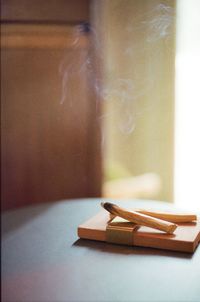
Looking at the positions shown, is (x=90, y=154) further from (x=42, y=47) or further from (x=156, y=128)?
(x=42, y=47)

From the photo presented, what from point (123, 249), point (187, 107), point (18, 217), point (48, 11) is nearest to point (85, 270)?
point (123, 249)

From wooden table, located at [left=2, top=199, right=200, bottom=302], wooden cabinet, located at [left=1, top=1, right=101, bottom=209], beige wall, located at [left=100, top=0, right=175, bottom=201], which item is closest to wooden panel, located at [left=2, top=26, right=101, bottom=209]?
wooden cabinet, located at [left=1, top=1, right=101, bottom=209]

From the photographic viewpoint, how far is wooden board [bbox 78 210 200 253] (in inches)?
35.0

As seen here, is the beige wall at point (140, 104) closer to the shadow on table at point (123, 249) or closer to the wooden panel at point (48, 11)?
the wooden panel at point (48, 11)

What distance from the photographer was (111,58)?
7.48 feet

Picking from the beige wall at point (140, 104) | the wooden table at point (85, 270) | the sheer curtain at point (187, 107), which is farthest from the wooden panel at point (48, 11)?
the wooden table at point (85, 270)

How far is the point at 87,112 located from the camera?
2.38 metres

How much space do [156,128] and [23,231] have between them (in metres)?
1.50

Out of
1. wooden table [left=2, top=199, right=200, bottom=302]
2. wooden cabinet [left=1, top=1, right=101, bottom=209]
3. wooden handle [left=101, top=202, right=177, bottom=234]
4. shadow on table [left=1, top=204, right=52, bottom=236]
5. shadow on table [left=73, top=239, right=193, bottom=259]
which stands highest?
wooden cabinet [left=1, top=1, right=101, bottom=209]

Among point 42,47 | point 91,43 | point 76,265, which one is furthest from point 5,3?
point 76,265

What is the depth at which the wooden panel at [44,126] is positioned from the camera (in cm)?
230

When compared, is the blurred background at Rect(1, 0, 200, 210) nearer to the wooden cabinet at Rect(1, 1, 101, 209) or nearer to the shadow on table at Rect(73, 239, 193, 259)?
the wooden cabinet at Rect(1, 1, 101, 209)

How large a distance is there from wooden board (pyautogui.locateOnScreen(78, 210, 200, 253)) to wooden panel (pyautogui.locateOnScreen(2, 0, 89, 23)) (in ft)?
5.09

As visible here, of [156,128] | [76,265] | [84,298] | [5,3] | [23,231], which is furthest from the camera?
[156,128]
